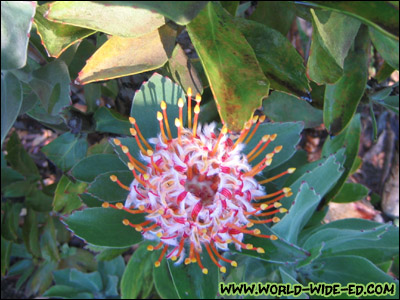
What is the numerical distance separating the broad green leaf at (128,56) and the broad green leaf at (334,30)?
250mm

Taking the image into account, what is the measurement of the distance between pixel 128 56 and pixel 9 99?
206 millimetres

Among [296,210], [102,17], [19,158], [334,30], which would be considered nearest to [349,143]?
[296,210]

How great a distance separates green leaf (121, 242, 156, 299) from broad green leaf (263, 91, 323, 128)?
0.43 metres

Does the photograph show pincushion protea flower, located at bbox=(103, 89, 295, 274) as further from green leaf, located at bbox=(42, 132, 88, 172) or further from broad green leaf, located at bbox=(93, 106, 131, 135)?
green leaf, located at bbox=(42, 132, 88, 172)

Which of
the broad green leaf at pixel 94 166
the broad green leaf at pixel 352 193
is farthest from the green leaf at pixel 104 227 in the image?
the broad green leaf at pixel 352 193

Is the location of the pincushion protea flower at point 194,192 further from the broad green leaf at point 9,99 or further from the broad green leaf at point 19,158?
the broad green leaf at point 19,158

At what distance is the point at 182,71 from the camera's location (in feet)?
2.54

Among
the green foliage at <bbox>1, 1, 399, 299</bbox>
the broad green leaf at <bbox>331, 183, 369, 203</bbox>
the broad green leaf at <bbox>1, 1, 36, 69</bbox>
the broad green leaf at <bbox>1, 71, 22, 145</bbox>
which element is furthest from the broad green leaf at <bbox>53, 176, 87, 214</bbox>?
the broad green leaf at <bbox>331, 183, 369, 203</bbox>

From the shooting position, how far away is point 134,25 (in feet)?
2.02

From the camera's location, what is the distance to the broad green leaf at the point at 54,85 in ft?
2.45

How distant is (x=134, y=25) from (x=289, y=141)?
42 cm

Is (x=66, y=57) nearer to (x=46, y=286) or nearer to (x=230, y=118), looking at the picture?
(x=230, y=118)

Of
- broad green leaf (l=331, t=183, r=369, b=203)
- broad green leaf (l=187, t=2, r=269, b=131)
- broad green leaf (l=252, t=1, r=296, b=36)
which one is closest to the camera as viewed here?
broad green leaf (l=187, t=2, r=269, b=131)

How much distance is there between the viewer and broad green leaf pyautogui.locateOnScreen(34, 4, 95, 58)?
65 centimetres
